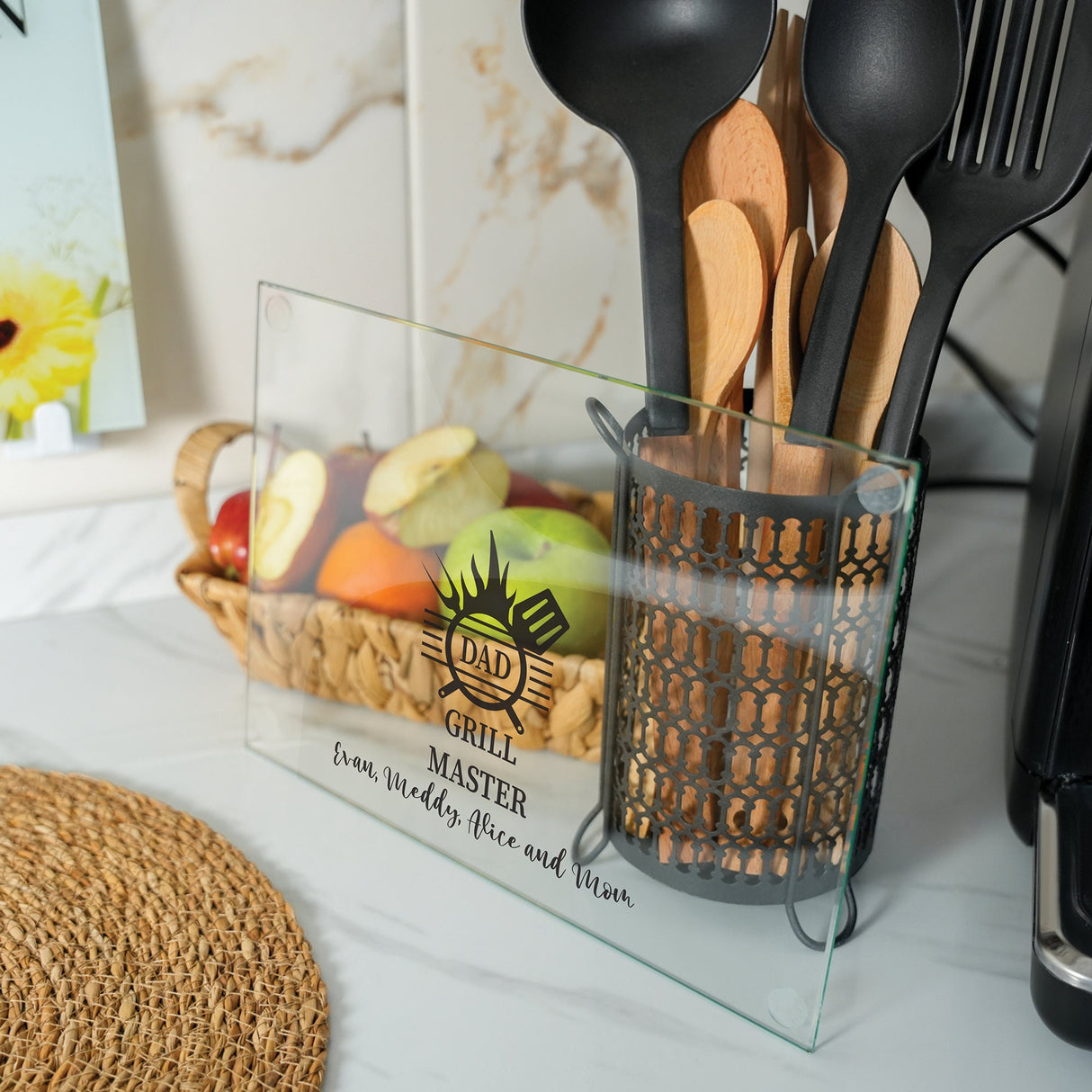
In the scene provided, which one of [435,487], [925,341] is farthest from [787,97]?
[435,487]

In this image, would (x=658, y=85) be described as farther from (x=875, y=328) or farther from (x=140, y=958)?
(x=140, y=958)

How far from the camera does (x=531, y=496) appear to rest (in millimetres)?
514

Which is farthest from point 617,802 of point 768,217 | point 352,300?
point 352,300

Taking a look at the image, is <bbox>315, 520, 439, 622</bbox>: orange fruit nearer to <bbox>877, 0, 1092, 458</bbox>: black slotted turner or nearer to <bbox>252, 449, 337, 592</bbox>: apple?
<bbox>252, 449, 337, 592</bbox>: apple

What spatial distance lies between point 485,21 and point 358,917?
496 millimetres

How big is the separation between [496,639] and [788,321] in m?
0.18

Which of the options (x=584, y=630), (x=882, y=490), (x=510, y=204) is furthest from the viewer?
Result: (x=510, y=204)

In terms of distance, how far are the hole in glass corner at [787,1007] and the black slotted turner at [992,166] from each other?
214 mm

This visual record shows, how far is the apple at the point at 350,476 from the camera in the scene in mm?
560

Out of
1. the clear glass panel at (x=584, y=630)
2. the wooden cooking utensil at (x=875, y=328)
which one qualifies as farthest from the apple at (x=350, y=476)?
the wooden cooking utensil at (x=875, y=328)

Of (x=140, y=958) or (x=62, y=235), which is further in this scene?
(x=62, y=235)

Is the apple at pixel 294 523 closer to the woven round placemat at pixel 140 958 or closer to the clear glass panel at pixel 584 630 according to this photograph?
the clear glass panel at pixel 584 630

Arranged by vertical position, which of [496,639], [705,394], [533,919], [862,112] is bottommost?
[533,919]

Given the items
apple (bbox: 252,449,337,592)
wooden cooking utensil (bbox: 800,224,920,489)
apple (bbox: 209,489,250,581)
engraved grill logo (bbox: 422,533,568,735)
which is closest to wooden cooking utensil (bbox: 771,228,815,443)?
wooden cooking utensil (bbox: 800,224,920,489)
